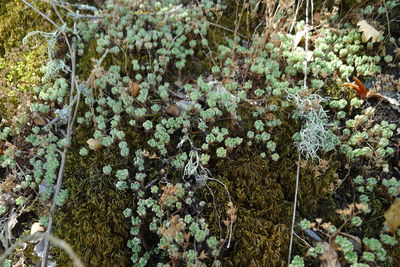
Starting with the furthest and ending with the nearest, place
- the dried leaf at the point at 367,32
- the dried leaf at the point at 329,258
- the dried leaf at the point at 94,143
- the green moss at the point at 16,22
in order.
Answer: the green moss at the point at 16,22 < the dried leaf at the point at 367,32 < the dried leaf at the point at 94,143 < the dried leaf at the point at 329,258

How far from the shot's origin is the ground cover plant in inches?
105

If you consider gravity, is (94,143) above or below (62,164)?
above

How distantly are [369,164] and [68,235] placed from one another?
8.47 ft

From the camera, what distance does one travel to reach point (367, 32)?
11.2ft

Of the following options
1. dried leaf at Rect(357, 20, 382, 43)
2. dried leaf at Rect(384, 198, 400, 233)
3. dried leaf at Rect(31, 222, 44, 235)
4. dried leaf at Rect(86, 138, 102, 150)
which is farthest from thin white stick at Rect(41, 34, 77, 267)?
dried leaf at Rect(357, 20, 382, 43)

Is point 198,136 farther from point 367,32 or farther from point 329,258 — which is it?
point 367,32

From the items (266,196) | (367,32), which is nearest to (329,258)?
(266,196)

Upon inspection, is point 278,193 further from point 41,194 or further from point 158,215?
point 41,194

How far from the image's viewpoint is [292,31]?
149 inches

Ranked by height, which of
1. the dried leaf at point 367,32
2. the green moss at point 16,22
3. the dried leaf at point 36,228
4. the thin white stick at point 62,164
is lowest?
the dried leaf at point 36,228

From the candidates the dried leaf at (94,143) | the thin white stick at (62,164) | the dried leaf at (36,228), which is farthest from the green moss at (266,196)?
the dried leaf at (36,228)

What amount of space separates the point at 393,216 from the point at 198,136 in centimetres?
172

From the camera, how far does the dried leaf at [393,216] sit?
268cm

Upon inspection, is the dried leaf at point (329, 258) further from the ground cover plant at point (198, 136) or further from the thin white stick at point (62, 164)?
the thin white stick at point (62, 164)
